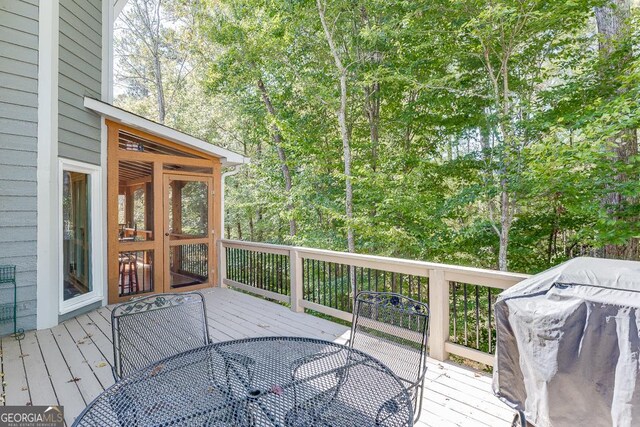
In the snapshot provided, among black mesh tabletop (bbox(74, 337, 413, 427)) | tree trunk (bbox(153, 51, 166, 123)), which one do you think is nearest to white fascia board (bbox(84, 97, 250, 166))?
black mesh tabletop (bbox(74, 337, 413, 427))

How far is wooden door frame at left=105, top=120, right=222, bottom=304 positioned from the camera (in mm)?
4855

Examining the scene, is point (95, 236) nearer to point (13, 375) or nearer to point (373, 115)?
point (13, 375)

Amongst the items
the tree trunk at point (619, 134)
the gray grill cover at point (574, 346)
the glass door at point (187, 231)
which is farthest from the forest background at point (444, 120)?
the gray grill cover at point (574, 346)

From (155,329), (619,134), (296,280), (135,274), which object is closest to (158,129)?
(135,274)

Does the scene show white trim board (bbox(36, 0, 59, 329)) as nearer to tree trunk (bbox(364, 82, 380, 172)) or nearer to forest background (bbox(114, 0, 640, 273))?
forest background (bbox(114, 0, 640, 273))

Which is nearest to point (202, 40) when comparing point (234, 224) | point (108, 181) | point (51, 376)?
point (234, 224)

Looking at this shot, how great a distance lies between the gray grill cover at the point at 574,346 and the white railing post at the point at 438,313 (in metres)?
1.14

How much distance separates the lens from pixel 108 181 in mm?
4848

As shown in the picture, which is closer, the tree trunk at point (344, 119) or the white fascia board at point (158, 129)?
the white fascia board at point (158, 129)

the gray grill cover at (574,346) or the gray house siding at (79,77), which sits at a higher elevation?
the gray house siding at (79,77)

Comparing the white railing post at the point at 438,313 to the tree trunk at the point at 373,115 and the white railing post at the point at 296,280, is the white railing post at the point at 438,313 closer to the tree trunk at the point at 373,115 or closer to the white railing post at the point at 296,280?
the white railing post at the point at 296,280

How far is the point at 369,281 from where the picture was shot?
12.5 feet

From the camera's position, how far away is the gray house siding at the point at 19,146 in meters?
3.70

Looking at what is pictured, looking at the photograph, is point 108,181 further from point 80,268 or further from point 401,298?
point 401,298
